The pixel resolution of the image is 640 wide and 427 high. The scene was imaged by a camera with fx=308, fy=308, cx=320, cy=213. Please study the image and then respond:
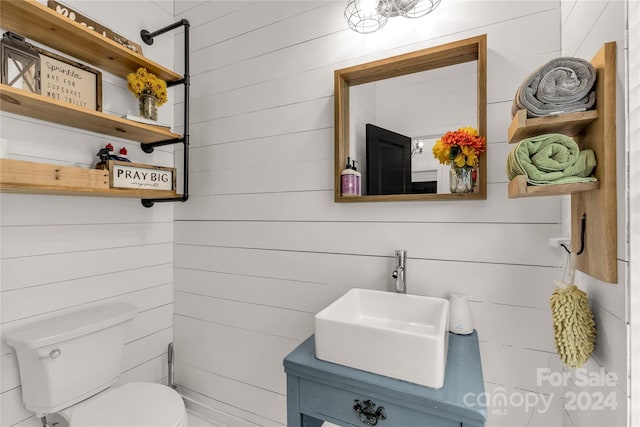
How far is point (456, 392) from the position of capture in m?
0.78

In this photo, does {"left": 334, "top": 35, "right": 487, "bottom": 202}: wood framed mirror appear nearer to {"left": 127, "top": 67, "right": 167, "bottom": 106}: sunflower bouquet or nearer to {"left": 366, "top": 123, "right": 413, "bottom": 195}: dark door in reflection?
{"left": 366, "top": 123, "right": 413, "bottom": 195}: dark door in reflection

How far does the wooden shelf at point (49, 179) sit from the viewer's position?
3.34 ft

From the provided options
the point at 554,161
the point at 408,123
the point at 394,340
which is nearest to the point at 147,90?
the point at 408,123

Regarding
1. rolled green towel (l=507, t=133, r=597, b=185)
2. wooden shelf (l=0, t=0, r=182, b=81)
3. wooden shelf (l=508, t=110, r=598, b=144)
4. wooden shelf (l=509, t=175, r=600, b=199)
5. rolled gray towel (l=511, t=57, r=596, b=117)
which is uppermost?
wooden shelf (l=0, t=0, r=182, b=81)

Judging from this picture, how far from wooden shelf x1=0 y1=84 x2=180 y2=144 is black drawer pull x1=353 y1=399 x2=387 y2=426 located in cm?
142

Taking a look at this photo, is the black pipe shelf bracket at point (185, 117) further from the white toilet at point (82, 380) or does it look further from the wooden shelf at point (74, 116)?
the white toilet at point (82, 380)

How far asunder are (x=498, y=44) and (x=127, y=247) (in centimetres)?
187

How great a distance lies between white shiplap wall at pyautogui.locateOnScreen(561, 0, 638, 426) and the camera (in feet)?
2.06

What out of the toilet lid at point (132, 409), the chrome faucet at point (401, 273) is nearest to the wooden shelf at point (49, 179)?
the toilet lid at point (132, 409)

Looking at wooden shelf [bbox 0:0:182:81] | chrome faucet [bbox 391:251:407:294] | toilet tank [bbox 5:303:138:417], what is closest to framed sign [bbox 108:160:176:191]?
wooden shelf [bbox 0:0:182:81]

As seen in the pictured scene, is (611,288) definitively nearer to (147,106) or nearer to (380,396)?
(380,396)

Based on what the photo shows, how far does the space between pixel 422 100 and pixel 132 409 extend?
1655mm

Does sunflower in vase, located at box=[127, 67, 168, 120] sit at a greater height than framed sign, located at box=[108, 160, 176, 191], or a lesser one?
greater

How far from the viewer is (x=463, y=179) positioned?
1.11 metres
